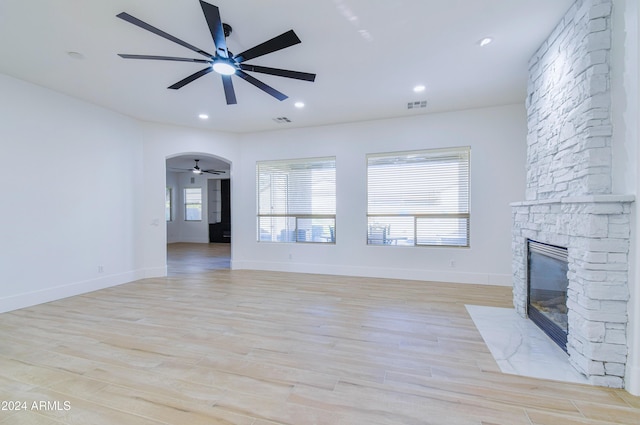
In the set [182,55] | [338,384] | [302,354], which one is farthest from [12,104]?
[338,384]

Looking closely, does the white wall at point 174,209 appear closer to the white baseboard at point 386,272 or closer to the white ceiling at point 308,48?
the white baseboard at point 386,272

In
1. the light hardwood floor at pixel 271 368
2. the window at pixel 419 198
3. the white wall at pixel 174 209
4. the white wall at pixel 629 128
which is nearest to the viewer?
the light hardwood floor at pixel 271 368

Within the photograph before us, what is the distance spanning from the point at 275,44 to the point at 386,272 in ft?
13.9

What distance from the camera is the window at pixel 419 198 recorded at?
491cm

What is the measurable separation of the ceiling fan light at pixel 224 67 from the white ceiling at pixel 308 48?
334mm

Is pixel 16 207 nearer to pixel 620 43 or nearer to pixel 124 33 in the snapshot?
pixel 124 33

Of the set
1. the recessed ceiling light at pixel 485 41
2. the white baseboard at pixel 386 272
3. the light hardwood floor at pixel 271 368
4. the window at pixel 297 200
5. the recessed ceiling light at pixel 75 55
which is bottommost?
the light hardwood floor at pixel 271 368

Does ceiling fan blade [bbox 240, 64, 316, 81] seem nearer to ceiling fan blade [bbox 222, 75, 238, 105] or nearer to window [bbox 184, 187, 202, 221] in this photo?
ceiling fan blade [bbox 222, 75, 238, 105]

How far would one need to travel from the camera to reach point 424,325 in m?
3.05

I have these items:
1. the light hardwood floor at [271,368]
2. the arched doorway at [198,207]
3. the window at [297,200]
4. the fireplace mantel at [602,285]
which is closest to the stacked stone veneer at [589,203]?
the fireplace mantel at [602,285]

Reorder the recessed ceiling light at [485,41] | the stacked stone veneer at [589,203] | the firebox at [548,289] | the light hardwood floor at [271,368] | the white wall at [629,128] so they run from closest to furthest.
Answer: the light hardwood floor at [271,368] → the white wall at [629,128] → the stacked stone veneer at [589,203] → the firebox at [548,289] → the recessed ceiling light at [485,41]

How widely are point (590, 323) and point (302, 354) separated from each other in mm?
2230

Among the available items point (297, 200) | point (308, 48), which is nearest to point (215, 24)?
point (308, 48)

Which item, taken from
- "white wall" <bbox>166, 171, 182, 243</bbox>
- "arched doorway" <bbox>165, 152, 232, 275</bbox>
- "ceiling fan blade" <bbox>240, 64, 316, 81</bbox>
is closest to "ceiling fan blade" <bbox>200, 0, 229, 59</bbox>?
"ceiling fan blade" <bbox>240, 64, 316, 81</bbox>
